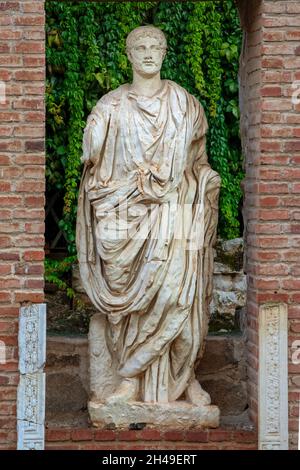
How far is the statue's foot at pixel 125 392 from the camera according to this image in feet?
27.3

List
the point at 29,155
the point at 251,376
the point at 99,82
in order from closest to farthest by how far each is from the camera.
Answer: the point at 29,155, the point at 251,376, the point at 99,82

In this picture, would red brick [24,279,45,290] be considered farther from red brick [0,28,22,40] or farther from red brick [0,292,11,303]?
red brick [0,28,22,40]

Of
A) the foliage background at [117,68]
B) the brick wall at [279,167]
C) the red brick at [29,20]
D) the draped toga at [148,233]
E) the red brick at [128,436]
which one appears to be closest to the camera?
the red brick at [29,20]

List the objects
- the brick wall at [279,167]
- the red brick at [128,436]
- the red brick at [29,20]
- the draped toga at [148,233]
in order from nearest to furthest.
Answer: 1. the red brick at [29,20]
2. the brick wall at [279,167]
3. the draped toga at [148,233]
4. the red brick at [128,436]

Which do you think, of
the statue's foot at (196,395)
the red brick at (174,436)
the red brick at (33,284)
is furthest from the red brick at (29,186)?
the red brick at (174,436)

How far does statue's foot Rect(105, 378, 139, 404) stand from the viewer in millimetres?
8336

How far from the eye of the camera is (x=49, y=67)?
33.7 feet

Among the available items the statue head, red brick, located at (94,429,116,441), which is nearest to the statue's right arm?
the statue head

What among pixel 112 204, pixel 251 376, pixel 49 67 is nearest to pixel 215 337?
pixel 251 376

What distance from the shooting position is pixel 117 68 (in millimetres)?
10281

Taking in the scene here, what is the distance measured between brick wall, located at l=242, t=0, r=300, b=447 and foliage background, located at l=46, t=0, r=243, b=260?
79.5 inches

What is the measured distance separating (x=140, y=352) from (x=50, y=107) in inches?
102

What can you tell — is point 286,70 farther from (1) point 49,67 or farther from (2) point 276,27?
(1) point 49,67

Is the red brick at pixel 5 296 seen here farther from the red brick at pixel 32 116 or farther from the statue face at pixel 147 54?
the statue face at pixel 147 54
